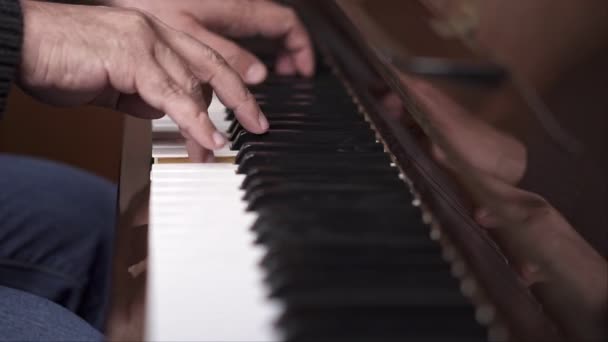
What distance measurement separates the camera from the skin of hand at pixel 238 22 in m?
1.08

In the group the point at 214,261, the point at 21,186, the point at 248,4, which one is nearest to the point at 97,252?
the point at 21,186

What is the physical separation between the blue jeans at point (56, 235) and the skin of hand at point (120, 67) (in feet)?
0.91

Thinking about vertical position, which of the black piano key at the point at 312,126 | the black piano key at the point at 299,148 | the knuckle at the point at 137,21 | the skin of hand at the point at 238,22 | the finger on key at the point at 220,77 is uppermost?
the skin of hand at the point at 238,22

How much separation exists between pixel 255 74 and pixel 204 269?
47 centimetres

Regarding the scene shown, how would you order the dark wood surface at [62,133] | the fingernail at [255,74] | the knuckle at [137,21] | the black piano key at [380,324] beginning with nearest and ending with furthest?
the black piano key at [380,324], the knuckle at [137,21], the fingernail at [255,74], the dark wood surface at [62,133]

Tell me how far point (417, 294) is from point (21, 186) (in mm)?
748

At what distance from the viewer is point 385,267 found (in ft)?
1.89

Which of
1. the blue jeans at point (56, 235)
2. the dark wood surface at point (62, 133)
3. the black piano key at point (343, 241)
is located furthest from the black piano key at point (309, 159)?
the dark wood surface at point (62, 133)

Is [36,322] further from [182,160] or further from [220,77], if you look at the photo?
[220,77]

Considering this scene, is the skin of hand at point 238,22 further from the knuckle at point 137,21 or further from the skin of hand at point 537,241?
the skin of hand at point 537,241

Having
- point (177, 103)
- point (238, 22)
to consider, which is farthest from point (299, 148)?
point (238, 22)

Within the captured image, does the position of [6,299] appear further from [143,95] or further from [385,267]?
[385,267]

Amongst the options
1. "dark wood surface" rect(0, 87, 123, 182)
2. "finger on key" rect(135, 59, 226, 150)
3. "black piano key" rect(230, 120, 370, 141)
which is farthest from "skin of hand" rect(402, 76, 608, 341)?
"dark wood surface" rect(0, 87, 123, 182)

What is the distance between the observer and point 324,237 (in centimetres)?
60
